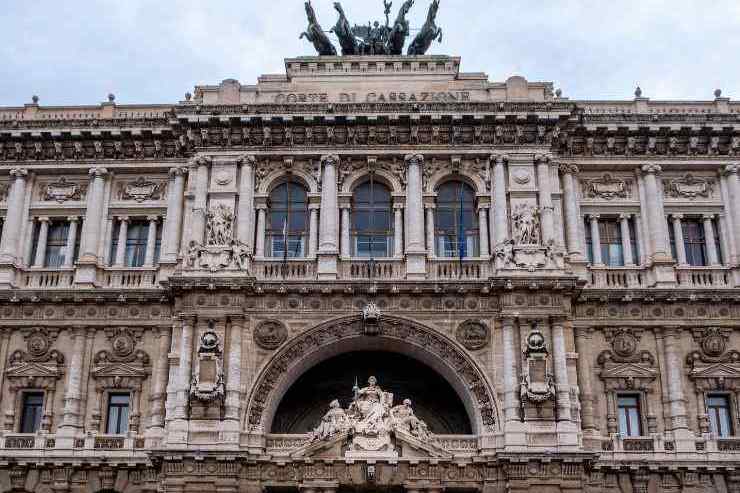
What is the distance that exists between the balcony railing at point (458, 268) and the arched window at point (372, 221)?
1843 millimetres

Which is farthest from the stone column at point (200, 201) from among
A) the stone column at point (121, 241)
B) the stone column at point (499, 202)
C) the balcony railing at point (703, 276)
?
the balcony railing at point (703, 276)

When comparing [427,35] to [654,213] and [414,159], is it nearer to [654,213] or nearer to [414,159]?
[414,159]

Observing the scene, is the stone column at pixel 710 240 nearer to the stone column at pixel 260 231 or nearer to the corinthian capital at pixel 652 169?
the corinthian capital at pixel 652 169

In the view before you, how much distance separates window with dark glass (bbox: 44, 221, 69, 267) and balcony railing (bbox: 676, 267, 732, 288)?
2249cm

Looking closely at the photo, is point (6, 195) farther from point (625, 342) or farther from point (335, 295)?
point (625, 342)

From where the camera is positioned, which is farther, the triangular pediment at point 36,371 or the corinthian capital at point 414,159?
the corinthian capital at point 414,159

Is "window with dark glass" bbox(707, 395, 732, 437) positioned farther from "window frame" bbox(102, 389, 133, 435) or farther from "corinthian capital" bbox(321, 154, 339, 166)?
"window frame" bbox(102, 389, 133, 435)

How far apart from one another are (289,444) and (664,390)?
12760 mm

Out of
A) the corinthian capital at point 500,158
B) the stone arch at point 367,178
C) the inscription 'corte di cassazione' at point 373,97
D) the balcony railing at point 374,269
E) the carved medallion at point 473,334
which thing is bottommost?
the carved medallion at point 473,334

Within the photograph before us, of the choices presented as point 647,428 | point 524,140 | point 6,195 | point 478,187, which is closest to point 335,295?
point 478,187

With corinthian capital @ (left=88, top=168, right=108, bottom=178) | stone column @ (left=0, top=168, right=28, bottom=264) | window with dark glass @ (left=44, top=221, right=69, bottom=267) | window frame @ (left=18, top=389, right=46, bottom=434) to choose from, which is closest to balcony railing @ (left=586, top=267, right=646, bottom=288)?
corinthian capital @ (left=88, top=168, right=108, bottom=178)

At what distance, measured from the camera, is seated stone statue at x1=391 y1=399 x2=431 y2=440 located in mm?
30094

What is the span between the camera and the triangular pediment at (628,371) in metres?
31.9

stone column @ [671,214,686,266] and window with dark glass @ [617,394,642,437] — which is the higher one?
stone column @ [671,214,686,266]
